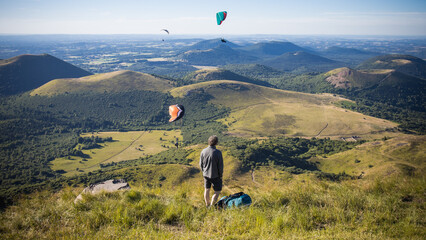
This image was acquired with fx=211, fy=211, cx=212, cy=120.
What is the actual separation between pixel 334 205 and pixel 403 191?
12.2 feet

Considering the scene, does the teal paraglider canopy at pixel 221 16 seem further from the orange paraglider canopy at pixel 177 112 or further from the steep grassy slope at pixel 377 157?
the steep grassy slope at pixel 377 157

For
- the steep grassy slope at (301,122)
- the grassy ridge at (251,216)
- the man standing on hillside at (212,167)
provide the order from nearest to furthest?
the grassy ridge at (251,216)
the man standing on hillside at (212,167)
the steep grassy slope at (301,122)

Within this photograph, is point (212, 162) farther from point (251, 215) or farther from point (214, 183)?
point (251, 215)

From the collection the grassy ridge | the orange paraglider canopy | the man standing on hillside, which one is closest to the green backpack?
the grassy ridge

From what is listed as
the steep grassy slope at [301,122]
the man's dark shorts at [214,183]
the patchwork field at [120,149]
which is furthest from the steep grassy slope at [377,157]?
the patchwork field at [120,149]

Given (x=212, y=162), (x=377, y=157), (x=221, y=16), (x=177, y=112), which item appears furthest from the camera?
(x=377, y=157)

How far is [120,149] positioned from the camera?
6156 inches

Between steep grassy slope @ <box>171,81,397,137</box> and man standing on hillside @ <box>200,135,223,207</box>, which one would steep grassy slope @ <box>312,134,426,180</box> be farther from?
man standing on hillside @ <box>200,135,223,207</box>

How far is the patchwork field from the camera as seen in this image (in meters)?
135

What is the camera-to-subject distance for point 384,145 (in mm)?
98312

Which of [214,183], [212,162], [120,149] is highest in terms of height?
[212,162]

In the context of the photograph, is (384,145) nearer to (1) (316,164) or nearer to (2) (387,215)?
(1) (316,164)

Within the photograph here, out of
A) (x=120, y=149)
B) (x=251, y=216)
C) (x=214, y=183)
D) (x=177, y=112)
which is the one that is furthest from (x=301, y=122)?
(x=251, y=216)

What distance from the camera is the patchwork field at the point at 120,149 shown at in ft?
444
